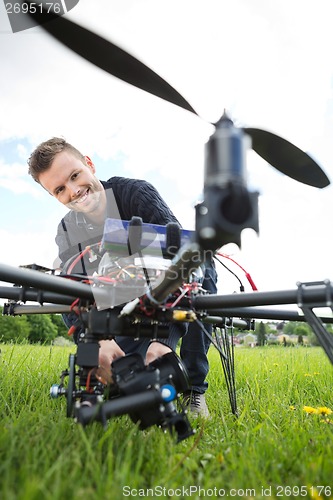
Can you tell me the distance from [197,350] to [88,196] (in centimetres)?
160

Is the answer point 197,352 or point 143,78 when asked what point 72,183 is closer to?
point 197,352

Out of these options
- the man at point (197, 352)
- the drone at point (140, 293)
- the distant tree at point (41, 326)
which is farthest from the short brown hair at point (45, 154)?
the distant tree at point (41, 326)

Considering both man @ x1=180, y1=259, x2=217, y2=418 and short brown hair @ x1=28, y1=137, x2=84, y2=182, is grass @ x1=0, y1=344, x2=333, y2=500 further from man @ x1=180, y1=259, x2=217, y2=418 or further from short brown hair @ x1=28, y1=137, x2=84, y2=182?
short brown hair @ x1=28, y1=137, x2=84, y2=182

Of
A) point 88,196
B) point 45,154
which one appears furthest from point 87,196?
point 45,154

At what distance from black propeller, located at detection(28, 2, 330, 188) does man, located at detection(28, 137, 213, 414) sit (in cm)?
148

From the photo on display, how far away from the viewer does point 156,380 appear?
1.91 metres

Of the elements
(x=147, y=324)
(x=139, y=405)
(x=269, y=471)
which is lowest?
(x=269, y=471)

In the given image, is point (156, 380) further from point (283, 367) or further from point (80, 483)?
point (283, 367)

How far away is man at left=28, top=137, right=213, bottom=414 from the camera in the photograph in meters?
3.27

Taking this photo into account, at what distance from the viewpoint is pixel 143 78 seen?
140 centimetres

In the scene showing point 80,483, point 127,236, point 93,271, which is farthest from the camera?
point 93,271

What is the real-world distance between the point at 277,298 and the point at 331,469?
731 millimetres

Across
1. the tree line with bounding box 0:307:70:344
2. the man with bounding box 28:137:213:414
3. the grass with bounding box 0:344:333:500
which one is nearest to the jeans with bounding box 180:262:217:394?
the man with bounding box 28:137:213:414

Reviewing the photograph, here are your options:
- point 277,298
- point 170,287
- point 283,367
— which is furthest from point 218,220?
point 283,367
